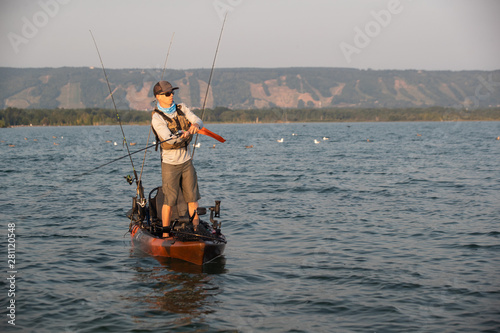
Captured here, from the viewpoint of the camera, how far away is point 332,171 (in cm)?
2997

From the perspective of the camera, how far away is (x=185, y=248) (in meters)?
9.86

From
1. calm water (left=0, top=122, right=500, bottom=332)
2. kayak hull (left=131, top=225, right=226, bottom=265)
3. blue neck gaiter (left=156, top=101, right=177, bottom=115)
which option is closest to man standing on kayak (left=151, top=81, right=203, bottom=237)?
blue neck gaiter (left=156, top=101, right=177, bottom=115)

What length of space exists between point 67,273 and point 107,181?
16.2 meters

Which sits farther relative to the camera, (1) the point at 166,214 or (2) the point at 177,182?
(1) the point at 166,214

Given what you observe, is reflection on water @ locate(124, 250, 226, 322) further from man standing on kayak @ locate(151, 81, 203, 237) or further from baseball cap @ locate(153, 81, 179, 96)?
baseball cap @ locate(153, 81, 179, 96)

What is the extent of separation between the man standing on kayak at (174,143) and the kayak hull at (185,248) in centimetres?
40

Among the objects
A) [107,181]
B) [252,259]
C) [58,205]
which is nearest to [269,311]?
[252,259]

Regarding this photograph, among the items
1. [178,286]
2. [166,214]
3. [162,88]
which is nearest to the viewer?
[178,286]

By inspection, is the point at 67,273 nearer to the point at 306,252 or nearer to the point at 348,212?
the point at 306,252

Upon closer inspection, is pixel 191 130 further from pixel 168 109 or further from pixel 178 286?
pixel 178 286

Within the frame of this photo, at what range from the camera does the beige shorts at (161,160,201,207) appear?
32.0ft

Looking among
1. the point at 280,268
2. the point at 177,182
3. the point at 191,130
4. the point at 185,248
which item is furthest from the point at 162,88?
the point at 280,268

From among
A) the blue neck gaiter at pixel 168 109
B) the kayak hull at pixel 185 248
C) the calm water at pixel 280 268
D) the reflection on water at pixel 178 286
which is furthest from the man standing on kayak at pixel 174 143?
the calm water at pixel 280 268

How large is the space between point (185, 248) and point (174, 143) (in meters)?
1.88
